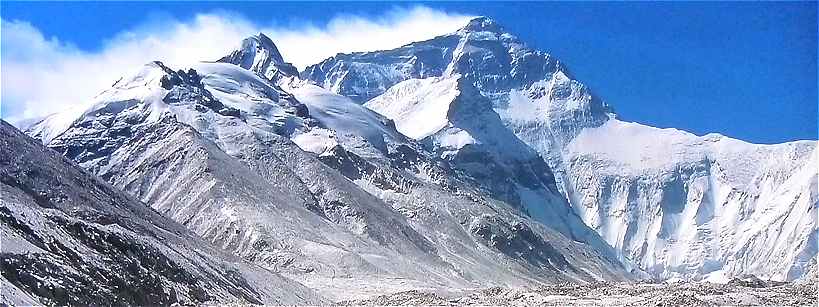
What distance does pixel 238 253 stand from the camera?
197m

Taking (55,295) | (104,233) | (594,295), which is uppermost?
(594,295)

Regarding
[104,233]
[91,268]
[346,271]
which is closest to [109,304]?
[91,268]

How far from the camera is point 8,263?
71688 millimetres

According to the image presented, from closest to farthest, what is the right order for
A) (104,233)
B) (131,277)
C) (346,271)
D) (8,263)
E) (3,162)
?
1. (8,263)
2. (131,277)
3. (104,233)
4. (3,162)
5. (346,271)

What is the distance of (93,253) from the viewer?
92.2m

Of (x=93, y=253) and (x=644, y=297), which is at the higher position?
(x=644, y=297)

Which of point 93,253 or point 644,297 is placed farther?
point 644,297

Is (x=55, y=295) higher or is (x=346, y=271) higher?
(x=346, y=271)

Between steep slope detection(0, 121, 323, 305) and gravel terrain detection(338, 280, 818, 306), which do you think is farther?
gravel terrain detection(338, 280, 818, 306)

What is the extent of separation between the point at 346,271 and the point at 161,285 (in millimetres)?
97633

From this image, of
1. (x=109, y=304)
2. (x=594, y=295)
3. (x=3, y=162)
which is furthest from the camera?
(x=3, y=162)

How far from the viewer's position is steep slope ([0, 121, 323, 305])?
75.6 meters

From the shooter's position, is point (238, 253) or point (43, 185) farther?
point (238, 253)

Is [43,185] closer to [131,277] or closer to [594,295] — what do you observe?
[131,277]
